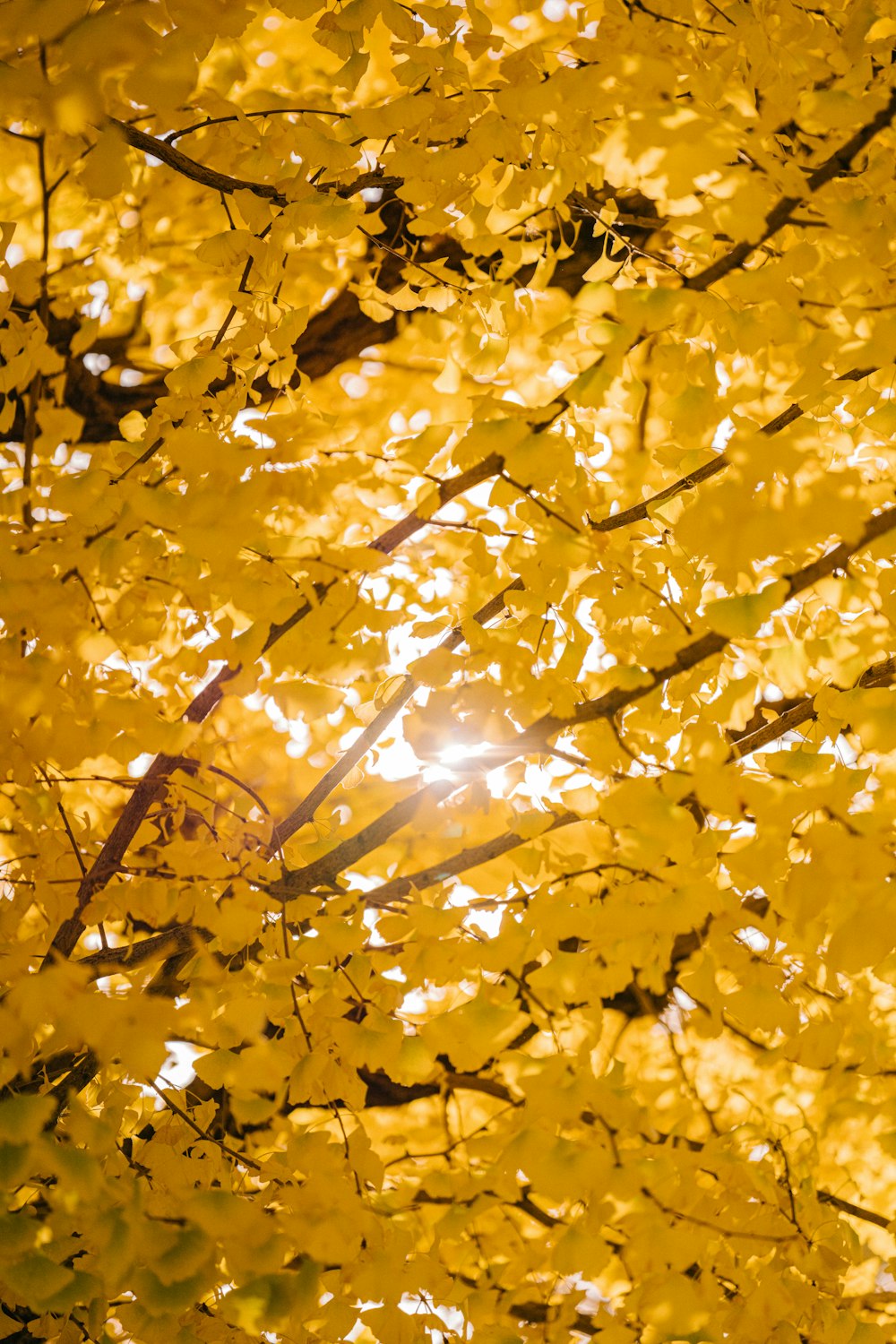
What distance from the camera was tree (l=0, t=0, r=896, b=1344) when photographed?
1.08 meters

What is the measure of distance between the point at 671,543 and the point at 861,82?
811 millimetres

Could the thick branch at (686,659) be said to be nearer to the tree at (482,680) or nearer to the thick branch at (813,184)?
the tree at (482,680)

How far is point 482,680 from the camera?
1.36m

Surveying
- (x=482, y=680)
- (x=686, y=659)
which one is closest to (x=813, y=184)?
(x=686, y=659)

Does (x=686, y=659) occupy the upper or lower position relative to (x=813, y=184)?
lower

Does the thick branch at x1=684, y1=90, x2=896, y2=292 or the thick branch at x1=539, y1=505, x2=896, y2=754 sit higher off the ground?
the thick branch at x1=684, y1=90, x2=896, y2=292

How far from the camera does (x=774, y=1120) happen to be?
210 centimetres

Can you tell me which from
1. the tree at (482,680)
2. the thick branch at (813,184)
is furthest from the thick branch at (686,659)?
the thick branch at (813,184)

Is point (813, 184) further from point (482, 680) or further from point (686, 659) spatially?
point (482, 680)

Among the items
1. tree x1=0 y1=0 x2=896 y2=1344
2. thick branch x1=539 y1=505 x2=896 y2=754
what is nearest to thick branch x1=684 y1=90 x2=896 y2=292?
tree x1=0 y1=0 x2=896 y2=1344

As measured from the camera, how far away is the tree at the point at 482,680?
1078 millimetres

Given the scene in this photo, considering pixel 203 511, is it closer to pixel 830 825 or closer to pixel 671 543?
pixel 830 825

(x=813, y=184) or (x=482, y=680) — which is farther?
(x=482, y=680)

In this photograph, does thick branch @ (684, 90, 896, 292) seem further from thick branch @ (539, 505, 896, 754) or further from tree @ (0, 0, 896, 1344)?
thick branch @ (539, 505, 896, 754)
